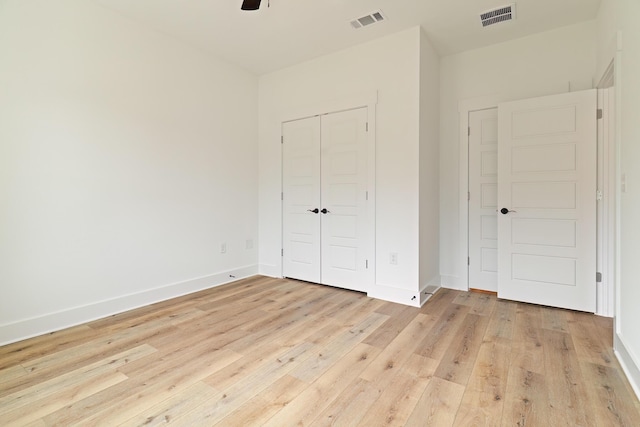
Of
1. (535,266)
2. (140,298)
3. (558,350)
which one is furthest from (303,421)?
(535,266)

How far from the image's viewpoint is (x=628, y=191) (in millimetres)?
1891

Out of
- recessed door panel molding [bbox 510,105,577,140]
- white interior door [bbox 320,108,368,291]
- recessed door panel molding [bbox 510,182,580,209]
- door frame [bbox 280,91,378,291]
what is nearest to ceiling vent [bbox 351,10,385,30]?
door frame [bbox 280,91,378,291]

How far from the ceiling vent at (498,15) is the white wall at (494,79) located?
1.66ft

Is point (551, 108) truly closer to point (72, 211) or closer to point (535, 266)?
point (535, 266)

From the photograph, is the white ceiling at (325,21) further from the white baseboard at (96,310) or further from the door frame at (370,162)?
the white baseboard at (96,310)

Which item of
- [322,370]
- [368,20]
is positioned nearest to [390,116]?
[368,20]

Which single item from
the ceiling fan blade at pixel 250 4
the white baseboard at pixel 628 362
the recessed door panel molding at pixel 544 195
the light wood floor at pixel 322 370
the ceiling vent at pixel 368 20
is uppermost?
the ceiling vent at pixel 368 20

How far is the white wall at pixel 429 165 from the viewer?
3.25 metres

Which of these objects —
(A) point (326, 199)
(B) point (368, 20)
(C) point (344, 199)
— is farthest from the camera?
(A) point (326, 199)

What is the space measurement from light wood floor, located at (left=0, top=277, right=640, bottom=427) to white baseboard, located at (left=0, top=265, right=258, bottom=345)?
101mm

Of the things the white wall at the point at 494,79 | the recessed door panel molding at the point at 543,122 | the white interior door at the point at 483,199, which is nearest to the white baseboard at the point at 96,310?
the white wall at the point at 494,79

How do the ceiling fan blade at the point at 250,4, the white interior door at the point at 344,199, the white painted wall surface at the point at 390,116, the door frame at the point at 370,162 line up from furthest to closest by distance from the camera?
the white interior door at the point at 344,199, the door frame at the point at 370,162, the white painted wall surface at the point at 390,116, the ceiling fan blade at the point at 250,4

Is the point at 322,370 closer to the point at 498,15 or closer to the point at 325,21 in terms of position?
the point at 325,21

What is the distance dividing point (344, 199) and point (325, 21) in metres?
1.91
